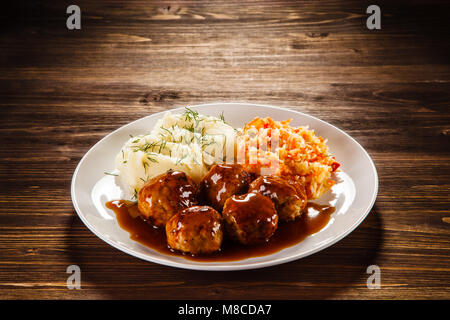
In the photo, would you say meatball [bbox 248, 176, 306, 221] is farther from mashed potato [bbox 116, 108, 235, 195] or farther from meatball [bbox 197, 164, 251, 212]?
mashed potato [bbox 116, 108, 235, 195]

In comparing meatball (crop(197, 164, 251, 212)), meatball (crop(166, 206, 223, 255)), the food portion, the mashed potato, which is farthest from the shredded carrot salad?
meatball (crop(166, 206, 223, 255))

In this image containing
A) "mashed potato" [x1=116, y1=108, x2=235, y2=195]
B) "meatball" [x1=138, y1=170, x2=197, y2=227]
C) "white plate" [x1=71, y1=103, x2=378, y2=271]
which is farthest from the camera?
"mashed potato" [x1=116, y1=108, x2=235, y2=195]

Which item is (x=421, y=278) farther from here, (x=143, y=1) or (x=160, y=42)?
(x=143, y=1)

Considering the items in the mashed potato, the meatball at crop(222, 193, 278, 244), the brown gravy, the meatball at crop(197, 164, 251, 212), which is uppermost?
the mashed potato

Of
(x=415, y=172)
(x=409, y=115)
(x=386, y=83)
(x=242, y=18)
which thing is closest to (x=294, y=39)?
(x=242, y=18)

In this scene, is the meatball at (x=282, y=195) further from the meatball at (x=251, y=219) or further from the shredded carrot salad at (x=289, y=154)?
the shredded carrot salad at (x=289, y=154)

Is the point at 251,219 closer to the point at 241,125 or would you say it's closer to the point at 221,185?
the point at 221,185

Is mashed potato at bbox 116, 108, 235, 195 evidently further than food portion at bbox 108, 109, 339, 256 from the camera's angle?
Yes

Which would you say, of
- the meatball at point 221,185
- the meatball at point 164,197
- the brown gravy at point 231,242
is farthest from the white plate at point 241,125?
the meatball at point 221,185

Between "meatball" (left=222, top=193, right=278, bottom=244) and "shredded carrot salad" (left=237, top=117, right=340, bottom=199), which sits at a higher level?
"shredded carrot salad" (left=237, top=117, right=340, bottom=199)
